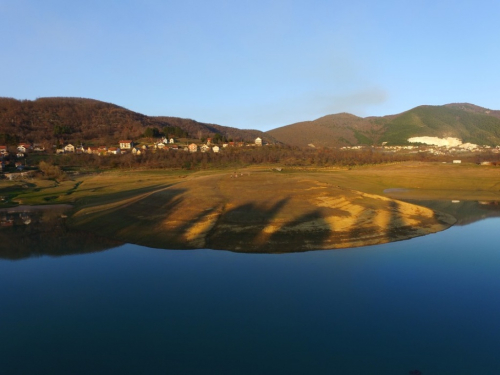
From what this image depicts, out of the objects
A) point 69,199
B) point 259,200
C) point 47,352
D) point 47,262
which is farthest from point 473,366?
point 69,199

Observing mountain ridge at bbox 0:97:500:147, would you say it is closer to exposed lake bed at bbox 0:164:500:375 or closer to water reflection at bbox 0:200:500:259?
water reflection at bbox 0:200:500:259

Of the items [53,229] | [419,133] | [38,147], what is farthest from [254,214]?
[419,133]

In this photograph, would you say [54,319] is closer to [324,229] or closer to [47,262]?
[47,262]

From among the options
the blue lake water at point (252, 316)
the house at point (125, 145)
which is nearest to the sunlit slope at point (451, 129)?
the house at point (125, 145)

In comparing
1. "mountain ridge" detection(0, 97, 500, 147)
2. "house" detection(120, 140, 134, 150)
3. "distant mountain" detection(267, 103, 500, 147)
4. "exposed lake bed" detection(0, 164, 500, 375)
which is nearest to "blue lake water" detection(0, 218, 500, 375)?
"exposed lake bed" detection(0, 164, 500, 375)

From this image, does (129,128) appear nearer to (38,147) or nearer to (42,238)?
(38,147)

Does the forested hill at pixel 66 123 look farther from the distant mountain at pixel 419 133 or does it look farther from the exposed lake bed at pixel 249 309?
the exposed lake bed at pixel 249 309
